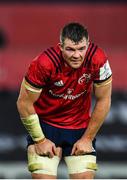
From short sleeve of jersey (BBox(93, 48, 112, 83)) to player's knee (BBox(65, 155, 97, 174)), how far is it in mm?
660

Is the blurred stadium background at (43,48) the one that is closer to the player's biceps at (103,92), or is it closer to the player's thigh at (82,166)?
the player's thigh at (82,166)

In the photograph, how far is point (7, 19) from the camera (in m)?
15.2

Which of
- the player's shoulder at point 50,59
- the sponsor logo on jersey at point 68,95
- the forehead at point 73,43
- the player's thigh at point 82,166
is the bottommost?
the player's thigh at point 82,166

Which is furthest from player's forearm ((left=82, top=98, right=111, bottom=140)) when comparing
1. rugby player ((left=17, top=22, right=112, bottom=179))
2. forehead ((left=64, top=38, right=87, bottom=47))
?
forehead ((left=64, top=38, right=87, bottom=47))

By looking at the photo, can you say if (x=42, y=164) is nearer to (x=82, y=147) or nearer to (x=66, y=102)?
(x=82, y=147)

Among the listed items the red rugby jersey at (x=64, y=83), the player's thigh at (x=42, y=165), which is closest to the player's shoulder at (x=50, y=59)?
the red rugby jersey at (x=64, y=83)

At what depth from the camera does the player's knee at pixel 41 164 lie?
645 cm

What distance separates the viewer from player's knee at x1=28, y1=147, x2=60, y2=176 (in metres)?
6.45

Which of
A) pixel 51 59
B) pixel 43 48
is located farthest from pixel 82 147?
pixel 43 48

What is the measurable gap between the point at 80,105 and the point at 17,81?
16.4 feet

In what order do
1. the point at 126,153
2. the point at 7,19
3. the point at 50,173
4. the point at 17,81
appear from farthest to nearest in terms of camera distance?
the point at 7,19 → the point at 17,81 → the point at 126,153 → the point at 50,173

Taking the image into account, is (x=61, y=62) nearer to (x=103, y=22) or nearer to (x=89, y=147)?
(x=89, y=147)

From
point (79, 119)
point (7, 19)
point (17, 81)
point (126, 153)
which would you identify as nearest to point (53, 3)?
point (7, 19)

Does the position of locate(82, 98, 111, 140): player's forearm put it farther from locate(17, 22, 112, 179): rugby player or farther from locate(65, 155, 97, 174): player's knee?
locate(65, 155, 97, 174): player's knee
